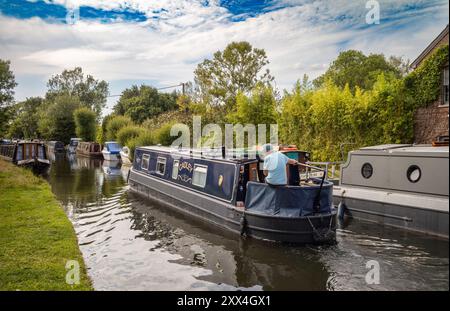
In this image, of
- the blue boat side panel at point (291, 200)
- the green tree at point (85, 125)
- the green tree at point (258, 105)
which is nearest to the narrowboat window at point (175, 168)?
the blue boat side panel at point (291, 200)

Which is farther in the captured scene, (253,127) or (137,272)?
(253,127)

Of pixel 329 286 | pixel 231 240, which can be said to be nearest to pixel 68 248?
pixel 231 240

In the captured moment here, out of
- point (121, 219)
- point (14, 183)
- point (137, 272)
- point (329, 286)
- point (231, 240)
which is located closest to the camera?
point (329, 286)

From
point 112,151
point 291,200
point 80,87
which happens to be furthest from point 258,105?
point 80,87

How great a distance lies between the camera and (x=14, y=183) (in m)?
14.3

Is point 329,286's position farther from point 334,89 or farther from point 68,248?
Answer: point 334,89

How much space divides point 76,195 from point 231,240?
8628 mm

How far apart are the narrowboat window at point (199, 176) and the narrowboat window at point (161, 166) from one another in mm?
2400

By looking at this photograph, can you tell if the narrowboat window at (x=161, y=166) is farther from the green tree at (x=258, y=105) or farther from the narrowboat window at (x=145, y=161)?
the green tree at (x=258, y=105)

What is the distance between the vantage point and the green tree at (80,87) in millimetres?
67188

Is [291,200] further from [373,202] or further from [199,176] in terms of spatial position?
[199,176]

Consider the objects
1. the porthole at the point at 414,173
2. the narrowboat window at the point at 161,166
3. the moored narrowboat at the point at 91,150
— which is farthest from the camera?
the moored narrowboat at the point at 91,150

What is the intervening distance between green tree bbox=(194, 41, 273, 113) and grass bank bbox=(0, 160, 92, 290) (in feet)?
28.0

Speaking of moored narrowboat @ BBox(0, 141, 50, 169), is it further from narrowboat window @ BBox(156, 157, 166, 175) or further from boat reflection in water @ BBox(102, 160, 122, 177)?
narrowboat window @ BBox(156, 157, 166, 175)
